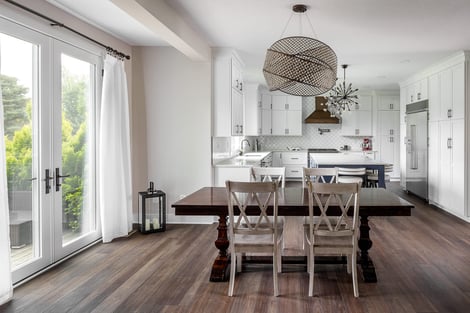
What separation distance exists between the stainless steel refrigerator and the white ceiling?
5.13 ft

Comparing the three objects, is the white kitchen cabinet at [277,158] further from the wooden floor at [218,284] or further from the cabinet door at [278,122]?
the wooden floor at [218,284]

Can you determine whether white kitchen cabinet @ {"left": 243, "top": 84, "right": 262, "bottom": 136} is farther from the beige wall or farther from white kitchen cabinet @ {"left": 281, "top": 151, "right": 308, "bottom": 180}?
the beige wall

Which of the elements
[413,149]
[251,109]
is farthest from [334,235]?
[251,109]

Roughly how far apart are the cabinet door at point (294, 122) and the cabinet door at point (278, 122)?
0.35 feet

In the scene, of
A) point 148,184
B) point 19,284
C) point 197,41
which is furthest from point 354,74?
point 19,284

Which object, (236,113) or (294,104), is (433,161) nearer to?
(236,113)

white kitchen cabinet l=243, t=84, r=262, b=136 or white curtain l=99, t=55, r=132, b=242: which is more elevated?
white kitchen cabinet l=243, t=84, r=262, b=136

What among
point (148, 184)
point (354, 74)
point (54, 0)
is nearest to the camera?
point (54, 0)

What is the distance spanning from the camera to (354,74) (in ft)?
27.0

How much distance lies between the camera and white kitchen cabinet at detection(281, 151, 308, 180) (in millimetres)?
10680

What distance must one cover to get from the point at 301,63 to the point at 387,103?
8.54m

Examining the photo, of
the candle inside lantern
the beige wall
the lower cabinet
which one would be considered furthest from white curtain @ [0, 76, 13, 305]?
the lower cabinet

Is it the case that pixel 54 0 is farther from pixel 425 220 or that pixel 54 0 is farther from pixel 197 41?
pixel 425 220

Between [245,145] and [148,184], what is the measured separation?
182 inches
